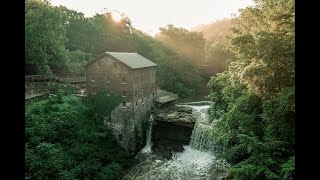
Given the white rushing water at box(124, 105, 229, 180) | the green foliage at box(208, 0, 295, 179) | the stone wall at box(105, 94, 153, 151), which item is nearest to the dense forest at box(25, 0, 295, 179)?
the green foliage at box(208, 0, 295, 179)

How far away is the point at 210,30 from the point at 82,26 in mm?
40920

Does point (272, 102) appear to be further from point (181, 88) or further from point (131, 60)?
point (181, 88)

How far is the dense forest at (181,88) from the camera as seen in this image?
13.6 m

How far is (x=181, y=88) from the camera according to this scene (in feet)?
161

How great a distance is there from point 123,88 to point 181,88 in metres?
20.3

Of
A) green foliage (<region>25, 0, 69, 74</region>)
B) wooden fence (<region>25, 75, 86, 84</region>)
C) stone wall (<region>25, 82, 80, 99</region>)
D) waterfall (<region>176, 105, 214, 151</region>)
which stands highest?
green foliage (<region>25, 0, 69, 74</region>)

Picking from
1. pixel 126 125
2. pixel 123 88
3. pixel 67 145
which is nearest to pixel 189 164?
pixel 126 125

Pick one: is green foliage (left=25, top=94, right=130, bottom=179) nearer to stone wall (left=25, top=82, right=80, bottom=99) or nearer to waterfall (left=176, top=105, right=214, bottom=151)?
stone wall (left=25, top=82, right=80, bottom=99)

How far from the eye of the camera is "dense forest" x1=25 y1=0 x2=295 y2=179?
13594mm

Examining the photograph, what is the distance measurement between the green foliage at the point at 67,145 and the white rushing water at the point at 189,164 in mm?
2033

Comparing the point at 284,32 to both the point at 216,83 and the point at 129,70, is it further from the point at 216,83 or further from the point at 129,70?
the point at 129,70

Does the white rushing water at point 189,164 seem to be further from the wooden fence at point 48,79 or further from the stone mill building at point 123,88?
the wooden fence at point 48,79

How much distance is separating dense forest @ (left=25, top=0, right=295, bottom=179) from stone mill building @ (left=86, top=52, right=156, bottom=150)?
3.23 ft

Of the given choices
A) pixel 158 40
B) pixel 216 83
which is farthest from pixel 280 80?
pixel 158 40
